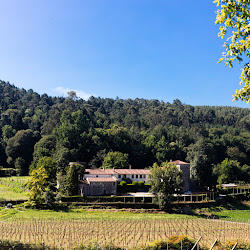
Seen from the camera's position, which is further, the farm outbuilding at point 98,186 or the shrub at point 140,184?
the shrub at point 140,184

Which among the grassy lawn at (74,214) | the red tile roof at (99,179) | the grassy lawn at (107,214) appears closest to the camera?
the grassy lawn at (74,214)

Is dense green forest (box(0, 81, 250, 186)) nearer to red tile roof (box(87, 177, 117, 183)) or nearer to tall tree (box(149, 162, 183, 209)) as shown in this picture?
red tile roof (box(87, 177, 117, 183))

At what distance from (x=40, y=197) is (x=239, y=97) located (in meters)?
41.0

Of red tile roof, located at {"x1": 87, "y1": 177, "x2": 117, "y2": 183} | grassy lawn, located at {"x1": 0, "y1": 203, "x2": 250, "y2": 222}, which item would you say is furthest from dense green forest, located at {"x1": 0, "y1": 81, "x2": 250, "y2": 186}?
grassy lawn, located at {"x1": 0, "y1": 203, "x2": 250, "y2": 222}

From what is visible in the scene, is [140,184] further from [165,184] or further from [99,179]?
[165,184]

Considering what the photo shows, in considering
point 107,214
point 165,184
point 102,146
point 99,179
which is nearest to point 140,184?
point 99,179

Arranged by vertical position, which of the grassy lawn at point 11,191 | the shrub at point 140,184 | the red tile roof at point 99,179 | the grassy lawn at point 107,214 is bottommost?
the grassy lawn at point 107,214

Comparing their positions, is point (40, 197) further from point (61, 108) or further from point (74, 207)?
point (61, 108)

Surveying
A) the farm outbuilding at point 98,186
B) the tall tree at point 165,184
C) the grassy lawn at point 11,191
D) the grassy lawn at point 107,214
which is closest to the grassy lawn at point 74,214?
the grassy lawn at point 107,214

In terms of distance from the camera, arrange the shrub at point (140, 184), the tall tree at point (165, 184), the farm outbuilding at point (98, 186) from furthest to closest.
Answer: the shrub at point (140, 184) < the farm outbuilding at point (98, 186) < the tall tree at point (165, 184)

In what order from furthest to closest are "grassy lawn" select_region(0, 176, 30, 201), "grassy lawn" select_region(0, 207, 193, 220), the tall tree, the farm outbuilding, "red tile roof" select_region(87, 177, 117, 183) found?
1. "red tile roof" select_region(87, 177, 117, 183)
2. the farm outbuilding
3. the tall tree
4. "grassy lawn" select_region(0, 176, 30, 201)
5. "grassy lawn" select_region(0, 207, 193, 220)

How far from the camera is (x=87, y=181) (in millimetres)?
52000

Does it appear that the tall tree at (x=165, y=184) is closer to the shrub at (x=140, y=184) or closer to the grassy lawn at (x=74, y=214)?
the grassy lawn at (x=74, y=214)

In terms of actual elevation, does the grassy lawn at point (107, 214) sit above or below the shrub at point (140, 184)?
below
